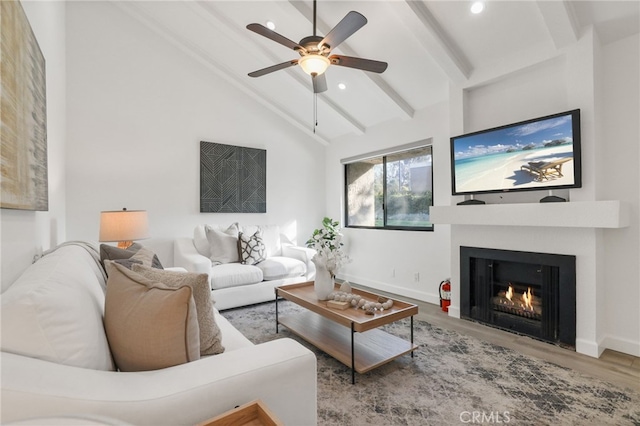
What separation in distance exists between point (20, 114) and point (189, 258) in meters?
2.36

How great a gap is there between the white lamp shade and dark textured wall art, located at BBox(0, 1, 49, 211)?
4.22 feet

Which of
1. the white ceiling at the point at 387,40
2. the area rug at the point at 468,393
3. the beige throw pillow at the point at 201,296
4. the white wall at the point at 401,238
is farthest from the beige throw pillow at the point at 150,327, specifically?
the white wall at the point at 401,238

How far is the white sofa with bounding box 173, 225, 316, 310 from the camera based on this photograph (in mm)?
3479

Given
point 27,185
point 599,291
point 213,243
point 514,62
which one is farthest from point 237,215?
point 599,291

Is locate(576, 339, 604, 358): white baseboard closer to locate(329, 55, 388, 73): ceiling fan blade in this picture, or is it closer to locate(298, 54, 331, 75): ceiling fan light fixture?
locate(329, 55, 388, 73): ceiling fan blade

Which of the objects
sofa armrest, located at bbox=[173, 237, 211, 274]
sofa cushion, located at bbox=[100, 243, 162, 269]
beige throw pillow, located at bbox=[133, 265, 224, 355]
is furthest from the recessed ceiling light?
sofa armrest, located at bbox=[173, 237, 211, 274]

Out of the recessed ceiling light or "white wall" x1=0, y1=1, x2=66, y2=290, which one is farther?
the recessed ceiling light

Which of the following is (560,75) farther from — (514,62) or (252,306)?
(252,306)

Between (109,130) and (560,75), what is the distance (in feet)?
15.9

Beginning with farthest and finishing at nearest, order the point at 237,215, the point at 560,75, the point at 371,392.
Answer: the point at 237,215, the point at 560,75, the point at 371,392

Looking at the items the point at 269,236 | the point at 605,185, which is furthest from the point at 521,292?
the point at 269,236

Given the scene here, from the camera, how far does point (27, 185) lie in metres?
1.44

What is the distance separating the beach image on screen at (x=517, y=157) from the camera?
8.54 feet

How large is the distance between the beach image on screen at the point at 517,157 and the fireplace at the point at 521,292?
0.67m
